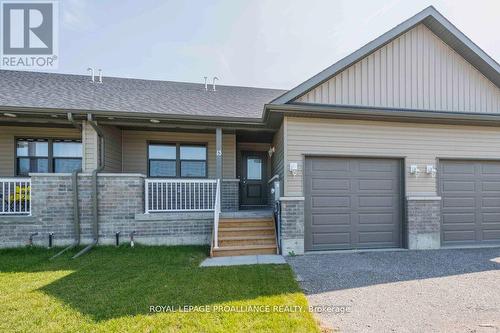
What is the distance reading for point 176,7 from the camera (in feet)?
27.7

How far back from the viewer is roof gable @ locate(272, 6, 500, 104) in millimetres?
6121

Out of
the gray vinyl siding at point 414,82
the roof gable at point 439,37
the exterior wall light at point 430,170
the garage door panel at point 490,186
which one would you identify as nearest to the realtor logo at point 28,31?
the roof gable at point 439,37

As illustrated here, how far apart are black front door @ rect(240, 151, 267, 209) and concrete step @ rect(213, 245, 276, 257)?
3395 mm

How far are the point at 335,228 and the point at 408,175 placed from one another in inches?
92.4

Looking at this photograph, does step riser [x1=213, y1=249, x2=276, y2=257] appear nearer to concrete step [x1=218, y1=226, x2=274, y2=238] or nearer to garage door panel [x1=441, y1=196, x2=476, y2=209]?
concrete step [x1=218, y1=226, x2=274, y2=238]

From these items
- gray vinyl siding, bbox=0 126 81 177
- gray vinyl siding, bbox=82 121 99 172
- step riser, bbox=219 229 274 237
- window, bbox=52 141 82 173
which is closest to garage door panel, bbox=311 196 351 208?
step riser, bbox=219 229 274 237

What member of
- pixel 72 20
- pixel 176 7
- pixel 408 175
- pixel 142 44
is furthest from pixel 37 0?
pixel 408 175

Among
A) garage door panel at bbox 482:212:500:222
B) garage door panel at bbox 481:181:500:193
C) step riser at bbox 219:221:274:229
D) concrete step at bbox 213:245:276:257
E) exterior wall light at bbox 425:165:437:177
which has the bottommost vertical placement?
concrete step at bbox 213:245:276:257

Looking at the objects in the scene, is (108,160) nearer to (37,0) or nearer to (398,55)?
(37,0)

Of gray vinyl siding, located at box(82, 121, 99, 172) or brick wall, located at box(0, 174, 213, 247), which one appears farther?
gray vinyl siding, located at box(82, 121, 99, 172)

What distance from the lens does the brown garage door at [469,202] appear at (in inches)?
266

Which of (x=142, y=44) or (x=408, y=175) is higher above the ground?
(x=142, y=44)

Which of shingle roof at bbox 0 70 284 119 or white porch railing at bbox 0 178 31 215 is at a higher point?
shingle roof at bbox 0 70 284 119

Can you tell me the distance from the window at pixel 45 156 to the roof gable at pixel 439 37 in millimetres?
6992
